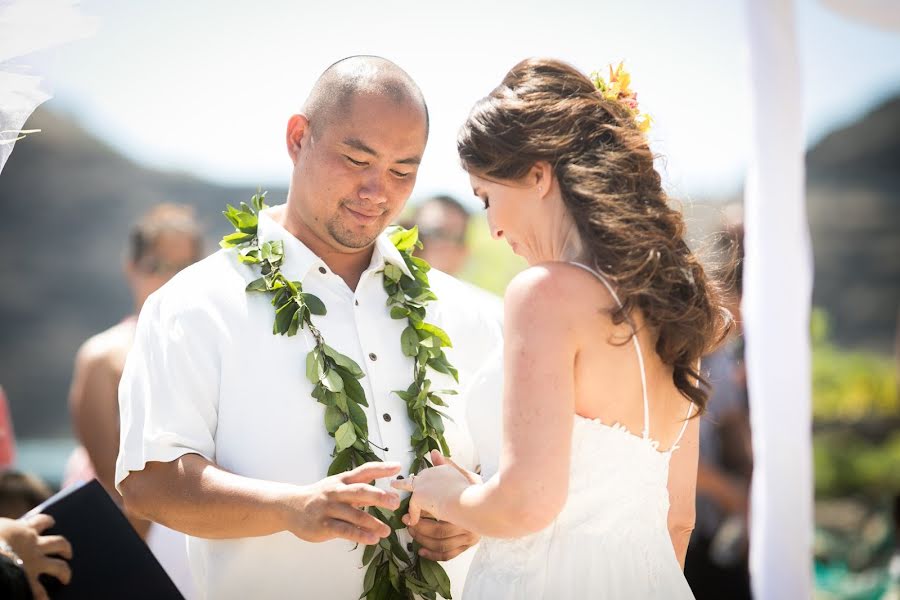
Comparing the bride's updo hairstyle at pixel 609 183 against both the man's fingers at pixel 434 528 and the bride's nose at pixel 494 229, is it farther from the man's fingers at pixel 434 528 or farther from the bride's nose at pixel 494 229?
the man's fingers at pixel 434 528

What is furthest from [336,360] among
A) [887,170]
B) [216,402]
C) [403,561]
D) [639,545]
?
[887,170]

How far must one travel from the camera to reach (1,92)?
7.84ft

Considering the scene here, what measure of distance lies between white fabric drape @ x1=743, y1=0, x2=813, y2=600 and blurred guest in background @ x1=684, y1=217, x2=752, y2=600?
150 cm

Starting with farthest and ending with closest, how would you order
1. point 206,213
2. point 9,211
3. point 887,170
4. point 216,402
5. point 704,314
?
point 887,170
point 206,213
point 9,211
point 216,402
point 704,314

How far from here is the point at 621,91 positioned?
2480 mm

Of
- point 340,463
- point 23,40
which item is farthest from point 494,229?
point 23,40

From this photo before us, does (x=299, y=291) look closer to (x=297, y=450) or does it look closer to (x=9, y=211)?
(x=297, y=450)

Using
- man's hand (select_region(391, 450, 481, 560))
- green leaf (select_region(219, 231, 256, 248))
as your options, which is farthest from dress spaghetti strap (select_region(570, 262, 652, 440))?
green leaf (select_region(219, 231, 256, 248))

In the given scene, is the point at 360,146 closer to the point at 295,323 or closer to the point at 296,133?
the point at 296,133

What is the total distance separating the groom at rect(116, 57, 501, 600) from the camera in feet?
8.02

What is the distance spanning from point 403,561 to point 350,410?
17.3 inches

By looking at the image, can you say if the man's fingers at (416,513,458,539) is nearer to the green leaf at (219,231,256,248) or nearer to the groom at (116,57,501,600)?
the groom at (116,57,501,600)

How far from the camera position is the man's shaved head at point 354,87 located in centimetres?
290

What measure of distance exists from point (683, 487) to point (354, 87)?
1497 mm
